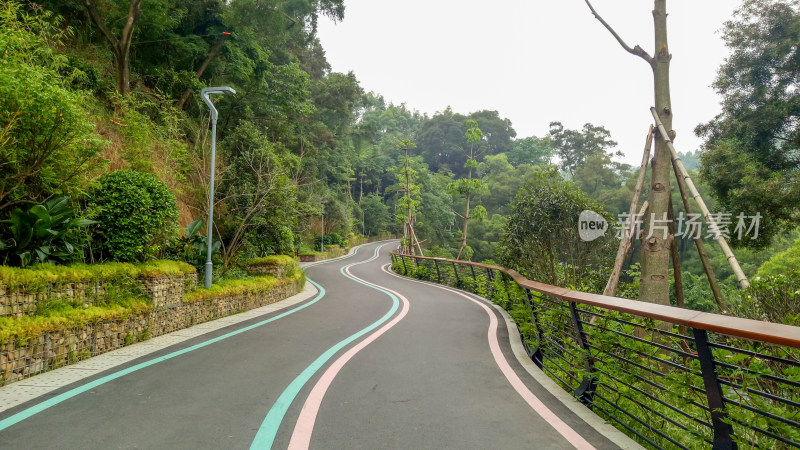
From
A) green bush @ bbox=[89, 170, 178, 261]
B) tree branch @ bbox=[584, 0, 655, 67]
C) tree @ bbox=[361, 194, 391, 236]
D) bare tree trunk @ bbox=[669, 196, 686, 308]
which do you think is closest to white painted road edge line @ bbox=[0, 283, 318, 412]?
green bush @ bbox=[89, 170, 178, 261]

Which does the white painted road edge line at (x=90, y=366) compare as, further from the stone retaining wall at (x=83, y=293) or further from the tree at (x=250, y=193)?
the tree at (x=250, y=193)

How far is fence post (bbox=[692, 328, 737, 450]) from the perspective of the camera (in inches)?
95.7

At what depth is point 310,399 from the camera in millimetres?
4027

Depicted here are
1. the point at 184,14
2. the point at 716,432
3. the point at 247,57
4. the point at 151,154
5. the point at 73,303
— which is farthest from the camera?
the point at 247,57

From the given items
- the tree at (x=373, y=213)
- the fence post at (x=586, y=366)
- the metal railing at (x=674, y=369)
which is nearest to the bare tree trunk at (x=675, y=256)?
the metal railing at (x=674, y=369)

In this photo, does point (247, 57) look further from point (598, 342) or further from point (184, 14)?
point (598, 342)

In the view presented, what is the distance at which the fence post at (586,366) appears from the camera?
391cm

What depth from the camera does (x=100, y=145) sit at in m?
6.53

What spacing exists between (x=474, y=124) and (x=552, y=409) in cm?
2516

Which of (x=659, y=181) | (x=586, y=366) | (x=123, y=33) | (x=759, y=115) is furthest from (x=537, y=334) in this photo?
(x=123, y=33)

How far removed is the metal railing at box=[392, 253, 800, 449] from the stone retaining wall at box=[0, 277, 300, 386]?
5689 millimetres

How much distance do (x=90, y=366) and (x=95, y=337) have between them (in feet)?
2.10

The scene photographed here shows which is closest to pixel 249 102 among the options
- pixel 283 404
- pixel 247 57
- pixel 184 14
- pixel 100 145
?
pixel 247 57

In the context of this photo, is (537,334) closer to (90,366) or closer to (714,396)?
(714,396)
